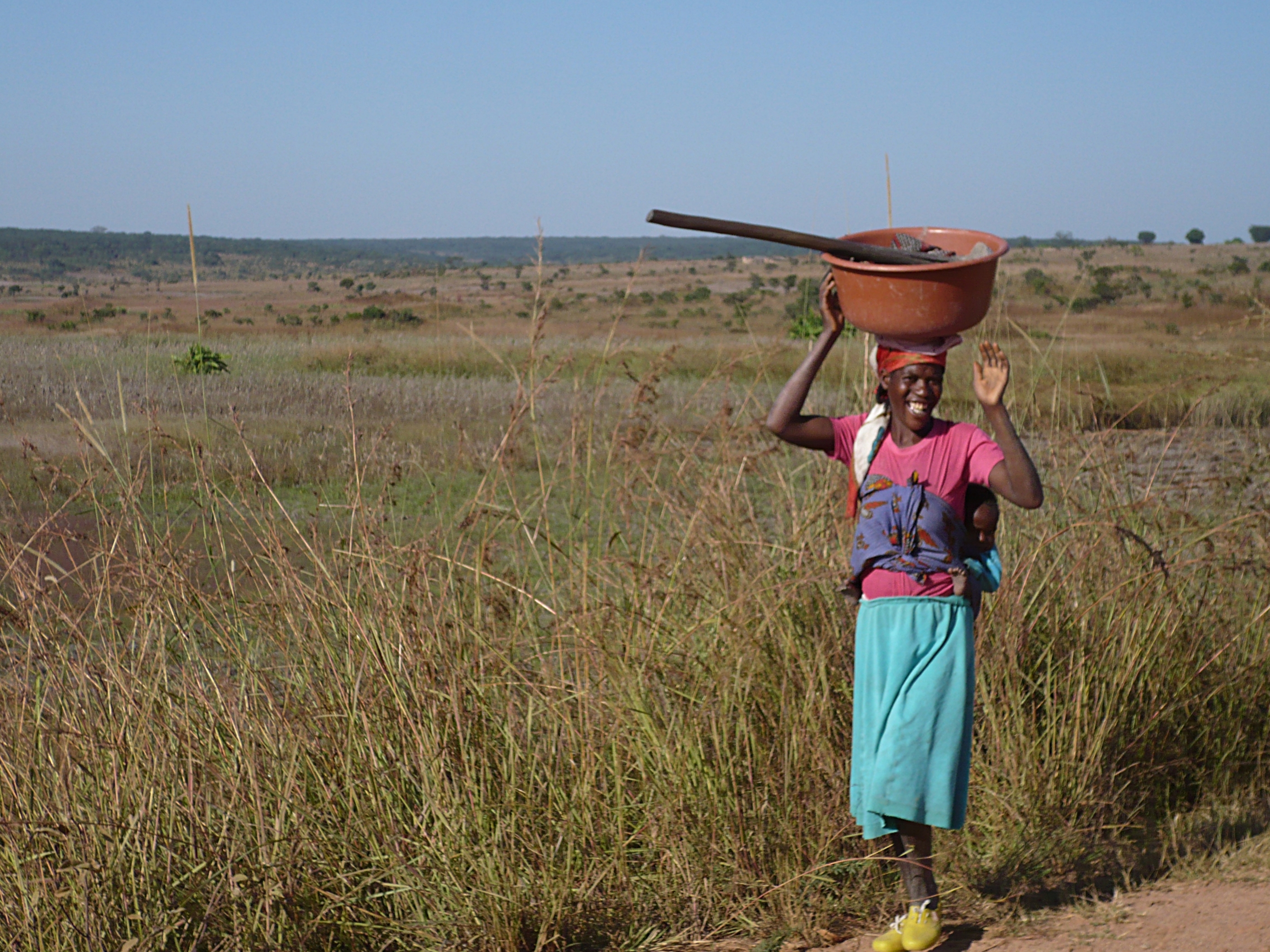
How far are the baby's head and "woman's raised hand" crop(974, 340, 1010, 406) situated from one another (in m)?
0.22

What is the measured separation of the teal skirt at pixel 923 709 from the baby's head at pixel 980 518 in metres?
0.15

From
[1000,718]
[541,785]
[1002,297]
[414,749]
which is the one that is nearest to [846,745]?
[1000,718]

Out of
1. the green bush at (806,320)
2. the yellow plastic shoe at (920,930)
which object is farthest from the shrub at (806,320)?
the yellow plastic shoe at (920,930)

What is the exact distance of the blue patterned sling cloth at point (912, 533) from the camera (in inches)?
99.9

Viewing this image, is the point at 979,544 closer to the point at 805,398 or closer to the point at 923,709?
the point at 923,709

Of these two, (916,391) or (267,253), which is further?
(267,253)

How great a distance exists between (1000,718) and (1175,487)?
1.62 metres

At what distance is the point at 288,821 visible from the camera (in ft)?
8.25

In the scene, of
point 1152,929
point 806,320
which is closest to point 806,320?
point 806,320

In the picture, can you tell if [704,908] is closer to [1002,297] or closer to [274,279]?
[1002,297]

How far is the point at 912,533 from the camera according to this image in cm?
254

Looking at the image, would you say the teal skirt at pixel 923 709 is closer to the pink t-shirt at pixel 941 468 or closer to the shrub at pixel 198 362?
the pink t-shirt at pixel 941 468

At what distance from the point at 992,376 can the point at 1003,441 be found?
147 millimetres

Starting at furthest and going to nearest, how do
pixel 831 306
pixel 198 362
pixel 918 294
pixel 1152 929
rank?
pixel 198 362
pixel 1152 929
pixel 831 306
pixel 918 294
